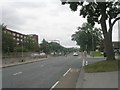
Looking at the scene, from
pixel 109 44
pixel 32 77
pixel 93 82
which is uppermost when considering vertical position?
pixel 109 44

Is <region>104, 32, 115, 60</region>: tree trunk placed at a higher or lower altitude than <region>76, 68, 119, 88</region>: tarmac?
higher

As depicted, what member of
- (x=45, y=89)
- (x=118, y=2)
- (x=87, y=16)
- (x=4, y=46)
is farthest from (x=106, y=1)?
(x=4, y=46)

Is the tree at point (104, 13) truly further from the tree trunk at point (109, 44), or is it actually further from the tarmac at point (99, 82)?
the tarmac at point (99, 82)

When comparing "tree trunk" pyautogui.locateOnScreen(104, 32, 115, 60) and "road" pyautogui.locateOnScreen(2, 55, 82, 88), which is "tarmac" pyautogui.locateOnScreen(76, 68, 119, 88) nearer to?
"road" pyautogui.locateOnScreen(2, 55, 82, 88)

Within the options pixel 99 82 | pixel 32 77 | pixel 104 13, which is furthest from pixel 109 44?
pixel 99 82

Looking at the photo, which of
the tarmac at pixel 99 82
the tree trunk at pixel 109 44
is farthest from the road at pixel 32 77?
the tree trunk at pixel 109 44

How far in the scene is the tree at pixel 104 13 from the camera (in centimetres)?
2873

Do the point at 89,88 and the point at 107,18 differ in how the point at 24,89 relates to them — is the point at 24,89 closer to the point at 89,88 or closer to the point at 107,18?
the point at 89,88

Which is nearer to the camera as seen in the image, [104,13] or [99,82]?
[99,82]

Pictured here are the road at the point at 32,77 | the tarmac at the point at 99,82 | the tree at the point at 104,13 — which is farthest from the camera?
the tree at the point at 104,13

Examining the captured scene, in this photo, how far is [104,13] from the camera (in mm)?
29000

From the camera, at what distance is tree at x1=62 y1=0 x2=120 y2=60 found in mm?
28728

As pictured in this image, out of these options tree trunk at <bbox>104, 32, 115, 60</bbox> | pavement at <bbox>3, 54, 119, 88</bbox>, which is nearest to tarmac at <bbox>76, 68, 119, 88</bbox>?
pavement at <bbox>3, 54, 119, 88</bbox>

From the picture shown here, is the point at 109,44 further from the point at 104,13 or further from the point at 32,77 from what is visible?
the point at 32,77
